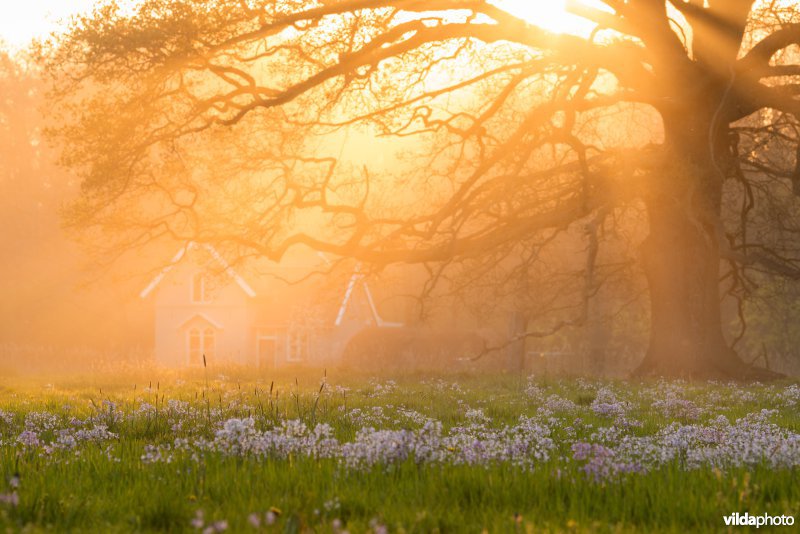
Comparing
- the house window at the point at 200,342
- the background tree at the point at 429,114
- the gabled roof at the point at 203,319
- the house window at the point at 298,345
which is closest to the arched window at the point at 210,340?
the house window at the point at 200,342

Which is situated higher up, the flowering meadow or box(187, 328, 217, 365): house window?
box(187, 328, 217, 365): house window

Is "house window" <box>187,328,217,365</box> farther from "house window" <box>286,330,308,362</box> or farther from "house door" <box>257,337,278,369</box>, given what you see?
"house window" <box>286,330,308,362</box>

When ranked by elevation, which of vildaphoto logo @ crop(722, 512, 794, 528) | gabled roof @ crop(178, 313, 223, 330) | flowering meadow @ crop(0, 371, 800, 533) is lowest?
vildaphoto logo @ crop(722, 512, 794, 528)

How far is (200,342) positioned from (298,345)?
7.71 metres

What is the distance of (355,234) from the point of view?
24.4 m

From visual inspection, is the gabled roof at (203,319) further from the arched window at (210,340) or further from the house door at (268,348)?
the house door at (268,348)

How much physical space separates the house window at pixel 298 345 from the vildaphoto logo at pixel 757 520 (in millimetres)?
61261

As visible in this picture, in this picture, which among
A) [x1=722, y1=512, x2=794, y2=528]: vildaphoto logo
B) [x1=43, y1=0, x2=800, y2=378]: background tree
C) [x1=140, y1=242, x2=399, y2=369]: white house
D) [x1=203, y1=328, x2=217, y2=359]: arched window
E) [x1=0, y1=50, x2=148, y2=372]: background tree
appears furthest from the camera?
[x1=0, y1=50, x2=148, y2=372]: background tree

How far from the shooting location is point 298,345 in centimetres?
6575

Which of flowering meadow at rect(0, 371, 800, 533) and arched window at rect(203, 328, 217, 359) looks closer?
flowering meadow at rect(0, 371, 800, 533)

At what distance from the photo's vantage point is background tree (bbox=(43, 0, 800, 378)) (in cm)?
1964

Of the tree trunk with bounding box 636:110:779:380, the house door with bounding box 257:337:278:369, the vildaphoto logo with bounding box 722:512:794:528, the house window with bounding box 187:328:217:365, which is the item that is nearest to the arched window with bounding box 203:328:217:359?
the house window with bounding box 187:328:217:365

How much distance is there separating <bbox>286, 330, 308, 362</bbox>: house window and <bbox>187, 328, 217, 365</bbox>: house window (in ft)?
19.4

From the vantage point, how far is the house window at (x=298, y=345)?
214 ft
